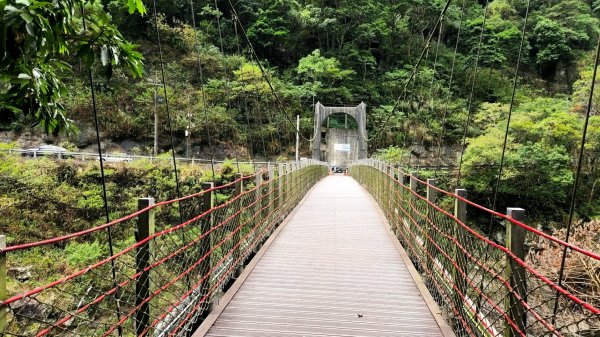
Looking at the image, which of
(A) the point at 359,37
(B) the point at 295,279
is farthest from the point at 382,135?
A: (B) the point at 295,279

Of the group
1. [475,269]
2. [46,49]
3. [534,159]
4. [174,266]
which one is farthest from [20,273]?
[534,159]

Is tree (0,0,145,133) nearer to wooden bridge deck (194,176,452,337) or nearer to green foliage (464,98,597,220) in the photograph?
wooden bridge deck (194,176,452,337)

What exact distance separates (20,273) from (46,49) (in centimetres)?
750

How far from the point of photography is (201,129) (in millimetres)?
17156

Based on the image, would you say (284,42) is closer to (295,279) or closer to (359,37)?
(359,37)

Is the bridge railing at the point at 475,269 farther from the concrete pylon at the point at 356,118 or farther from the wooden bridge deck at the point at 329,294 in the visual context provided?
the concrete pylon at the point at 356,118

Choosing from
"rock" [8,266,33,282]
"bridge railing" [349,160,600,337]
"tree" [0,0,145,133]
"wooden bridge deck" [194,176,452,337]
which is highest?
"tree" [0,0,145,133]

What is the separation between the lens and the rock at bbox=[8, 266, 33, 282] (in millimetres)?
7020

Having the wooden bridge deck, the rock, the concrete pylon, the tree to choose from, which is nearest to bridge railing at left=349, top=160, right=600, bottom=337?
the wooden bridge deck

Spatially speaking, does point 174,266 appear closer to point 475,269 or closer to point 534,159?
point 475,269

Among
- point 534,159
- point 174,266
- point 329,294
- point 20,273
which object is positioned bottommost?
point 20,273

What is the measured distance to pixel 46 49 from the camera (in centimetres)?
150

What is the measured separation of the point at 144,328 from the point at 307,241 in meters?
2.59

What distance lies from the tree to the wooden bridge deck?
4.35ft
